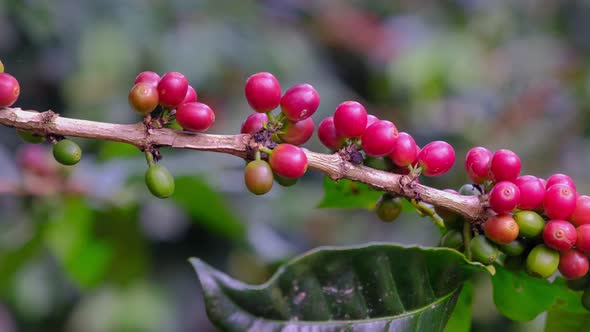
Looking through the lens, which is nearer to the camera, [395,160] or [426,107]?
[395,160]

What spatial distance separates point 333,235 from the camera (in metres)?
3.71

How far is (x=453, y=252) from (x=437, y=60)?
118 inches

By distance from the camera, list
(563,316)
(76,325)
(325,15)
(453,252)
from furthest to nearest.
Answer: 1. (325,15)
2. (76,325)
3. (563,316)
4. (453,252)

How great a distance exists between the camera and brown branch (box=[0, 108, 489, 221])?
2.54 feet

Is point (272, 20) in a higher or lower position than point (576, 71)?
higher

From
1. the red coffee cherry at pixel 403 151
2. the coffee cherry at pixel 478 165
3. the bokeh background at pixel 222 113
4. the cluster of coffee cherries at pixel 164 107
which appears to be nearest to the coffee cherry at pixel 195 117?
the cluster of coffee cherries at pixel 164 107

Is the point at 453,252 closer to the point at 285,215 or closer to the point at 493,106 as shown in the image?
the point at 285,215

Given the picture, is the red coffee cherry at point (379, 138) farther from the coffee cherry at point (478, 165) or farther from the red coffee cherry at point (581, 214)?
the red coffee cherry at point (581, 214)

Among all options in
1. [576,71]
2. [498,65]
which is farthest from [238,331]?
[498,65]

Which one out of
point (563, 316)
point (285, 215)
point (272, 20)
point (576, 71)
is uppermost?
point (272, 20)

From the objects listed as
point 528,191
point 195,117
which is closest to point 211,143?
point 195,117

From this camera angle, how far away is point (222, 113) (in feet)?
11.6

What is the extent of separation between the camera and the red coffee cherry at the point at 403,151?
0.85m

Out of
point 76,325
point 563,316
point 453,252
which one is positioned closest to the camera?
point 453,252
